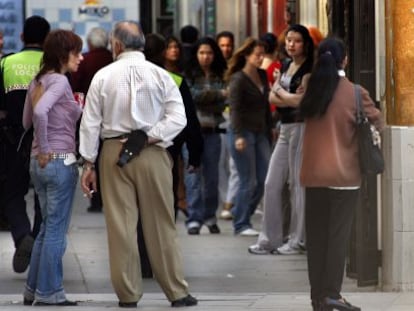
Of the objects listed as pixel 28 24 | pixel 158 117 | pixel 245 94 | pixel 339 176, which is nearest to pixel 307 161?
pixel 339 176

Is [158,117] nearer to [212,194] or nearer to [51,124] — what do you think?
[51,124]

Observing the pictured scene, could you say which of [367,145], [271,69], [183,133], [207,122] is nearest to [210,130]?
[207,122]

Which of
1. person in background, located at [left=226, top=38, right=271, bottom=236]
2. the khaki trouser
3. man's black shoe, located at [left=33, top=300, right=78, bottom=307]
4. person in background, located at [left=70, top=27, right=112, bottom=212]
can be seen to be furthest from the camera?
person in background, located at [left=70, top=27, right=112, bottom=212]

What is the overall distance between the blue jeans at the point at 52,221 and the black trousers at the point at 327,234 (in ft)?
4.87

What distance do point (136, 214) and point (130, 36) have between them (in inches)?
42.3

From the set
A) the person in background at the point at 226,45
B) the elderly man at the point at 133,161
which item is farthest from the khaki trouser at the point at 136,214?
the person in background at the point at 226,45

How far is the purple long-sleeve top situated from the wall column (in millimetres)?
1968

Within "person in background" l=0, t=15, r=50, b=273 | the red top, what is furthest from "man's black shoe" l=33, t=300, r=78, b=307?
the red top

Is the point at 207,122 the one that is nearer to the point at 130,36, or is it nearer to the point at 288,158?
the point at 288,158

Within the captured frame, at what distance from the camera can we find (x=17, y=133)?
10.8m

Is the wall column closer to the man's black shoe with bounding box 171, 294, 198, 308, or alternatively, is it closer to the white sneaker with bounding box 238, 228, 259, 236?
the man's black shoe with bounding box 171, 294, 198, 308

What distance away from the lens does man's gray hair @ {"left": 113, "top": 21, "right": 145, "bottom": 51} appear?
9.27m

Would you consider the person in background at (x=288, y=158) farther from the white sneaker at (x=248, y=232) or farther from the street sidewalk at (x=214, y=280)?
the white sneaker at (x=248, y=232)

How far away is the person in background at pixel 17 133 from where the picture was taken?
10680mm
